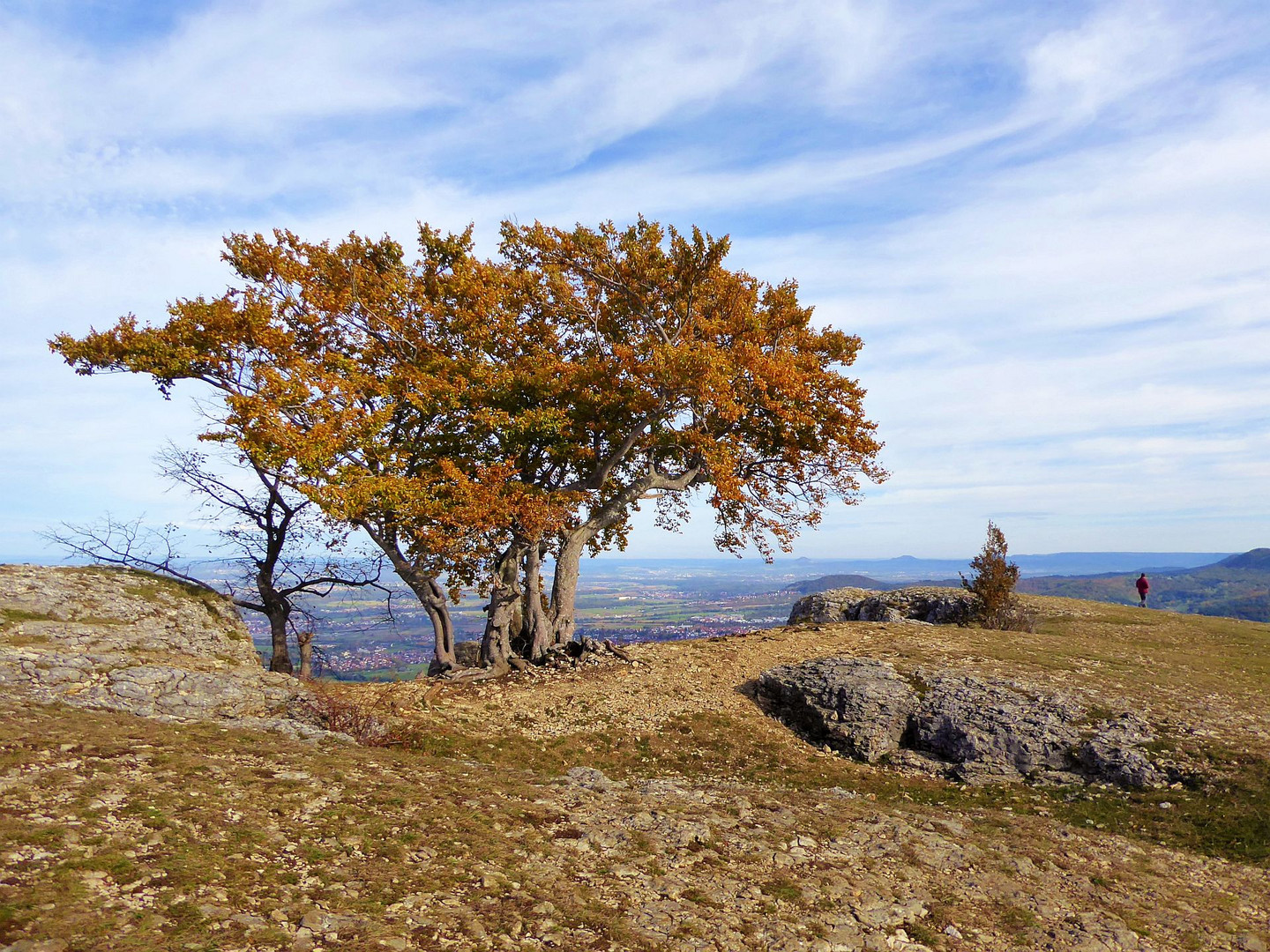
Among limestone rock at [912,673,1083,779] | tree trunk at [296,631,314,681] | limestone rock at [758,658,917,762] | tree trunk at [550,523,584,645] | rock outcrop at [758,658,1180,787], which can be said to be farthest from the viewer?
tree trunk at [550,523,584,645]

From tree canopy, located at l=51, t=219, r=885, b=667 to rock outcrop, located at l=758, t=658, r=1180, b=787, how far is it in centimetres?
773

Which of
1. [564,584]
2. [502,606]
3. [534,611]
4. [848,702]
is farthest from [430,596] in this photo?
[848,702]

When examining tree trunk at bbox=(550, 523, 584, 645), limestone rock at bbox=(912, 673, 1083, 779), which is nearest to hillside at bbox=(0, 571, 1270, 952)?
limestone rock at bbox=(912, 673, 1083, 779)

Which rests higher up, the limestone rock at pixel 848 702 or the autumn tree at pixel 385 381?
the autumn tree at pixel 385 381

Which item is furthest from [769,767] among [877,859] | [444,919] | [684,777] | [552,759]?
[444,919]

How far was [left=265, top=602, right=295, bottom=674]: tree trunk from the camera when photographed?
2512 cm

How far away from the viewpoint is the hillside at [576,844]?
776cm

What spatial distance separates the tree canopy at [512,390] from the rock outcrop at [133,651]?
4.67 metres

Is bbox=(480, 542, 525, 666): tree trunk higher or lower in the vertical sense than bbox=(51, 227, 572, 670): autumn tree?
lower

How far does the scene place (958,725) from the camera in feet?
64.6

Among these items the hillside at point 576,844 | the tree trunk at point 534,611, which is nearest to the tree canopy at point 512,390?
the tree trunk at point 534,611

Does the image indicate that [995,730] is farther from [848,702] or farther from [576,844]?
[576,844]

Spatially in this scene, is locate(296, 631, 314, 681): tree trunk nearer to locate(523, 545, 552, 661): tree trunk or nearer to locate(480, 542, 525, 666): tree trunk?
locate(480, 542, 525, 666): tree trunk

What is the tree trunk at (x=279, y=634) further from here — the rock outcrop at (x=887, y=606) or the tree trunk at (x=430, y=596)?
the rock outcrop at (x=887, y=606)
